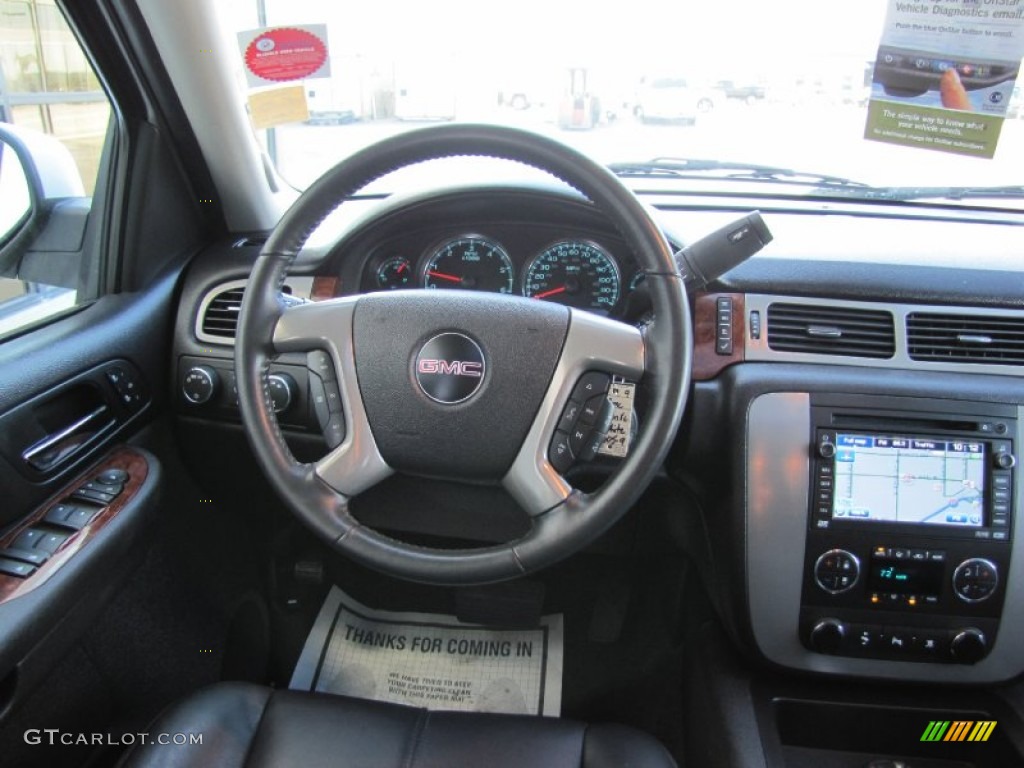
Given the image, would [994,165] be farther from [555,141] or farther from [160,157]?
[160,157]

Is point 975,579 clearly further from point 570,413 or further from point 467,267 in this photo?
point 467,267

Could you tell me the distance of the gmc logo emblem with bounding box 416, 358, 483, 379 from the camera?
1.17 meters

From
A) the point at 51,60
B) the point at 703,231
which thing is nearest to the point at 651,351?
the point at 703,231

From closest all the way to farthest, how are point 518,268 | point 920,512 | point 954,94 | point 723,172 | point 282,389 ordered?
point 954,94
point 920,512
point 282,389
point 518,268
point 723,172

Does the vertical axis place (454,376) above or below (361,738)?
above

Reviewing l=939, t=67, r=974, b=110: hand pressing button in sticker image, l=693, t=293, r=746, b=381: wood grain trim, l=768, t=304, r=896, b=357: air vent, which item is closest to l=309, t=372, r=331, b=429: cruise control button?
l=693, t=293, r=746, b=381: wood grain trim

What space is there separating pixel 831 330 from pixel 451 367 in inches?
27.7

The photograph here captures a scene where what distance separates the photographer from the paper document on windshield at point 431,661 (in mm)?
1825

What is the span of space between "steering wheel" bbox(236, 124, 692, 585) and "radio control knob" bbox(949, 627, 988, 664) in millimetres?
737

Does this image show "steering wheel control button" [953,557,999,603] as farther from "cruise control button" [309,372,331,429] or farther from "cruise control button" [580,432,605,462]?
"cruise control button" [309,372,331,429]

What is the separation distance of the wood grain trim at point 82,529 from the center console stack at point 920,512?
118 cm

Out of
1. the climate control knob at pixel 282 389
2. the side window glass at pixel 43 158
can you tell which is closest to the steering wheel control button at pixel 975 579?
the climate control knob at pixel 282 389

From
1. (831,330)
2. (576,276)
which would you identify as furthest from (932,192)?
(576,276)

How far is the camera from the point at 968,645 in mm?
1368
